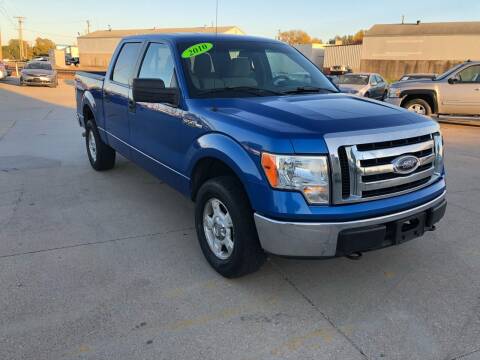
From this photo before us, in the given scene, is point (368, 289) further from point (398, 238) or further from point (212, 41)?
point (212, 41)

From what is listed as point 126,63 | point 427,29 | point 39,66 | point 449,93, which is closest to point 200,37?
point 126,63

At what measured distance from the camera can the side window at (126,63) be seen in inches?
199

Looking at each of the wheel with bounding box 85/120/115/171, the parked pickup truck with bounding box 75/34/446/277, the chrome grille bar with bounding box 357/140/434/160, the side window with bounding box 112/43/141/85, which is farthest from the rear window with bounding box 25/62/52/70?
the chrome grille bar with bounding box 357/140/434/160

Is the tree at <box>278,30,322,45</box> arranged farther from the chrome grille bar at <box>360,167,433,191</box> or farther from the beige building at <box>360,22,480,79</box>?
the chrome grille bar at <box>360,167,433,191</box>

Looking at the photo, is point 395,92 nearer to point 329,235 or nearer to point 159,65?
point 159,65

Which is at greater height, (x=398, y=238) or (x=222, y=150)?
(x=222, y=150)

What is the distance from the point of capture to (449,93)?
39.4 feet

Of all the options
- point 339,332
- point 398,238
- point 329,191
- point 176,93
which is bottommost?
point 339,332

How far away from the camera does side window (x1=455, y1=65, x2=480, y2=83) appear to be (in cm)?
1183

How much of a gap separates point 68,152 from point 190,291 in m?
5.75

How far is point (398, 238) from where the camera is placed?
3.01 metres

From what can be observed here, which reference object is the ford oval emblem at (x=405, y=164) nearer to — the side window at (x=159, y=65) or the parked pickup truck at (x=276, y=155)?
the parked pickup truck at (x=276, y=155)

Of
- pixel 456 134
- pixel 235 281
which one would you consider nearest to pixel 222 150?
pixel 235 281

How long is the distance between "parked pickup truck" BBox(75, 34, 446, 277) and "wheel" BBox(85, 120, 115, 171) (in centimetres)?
205
